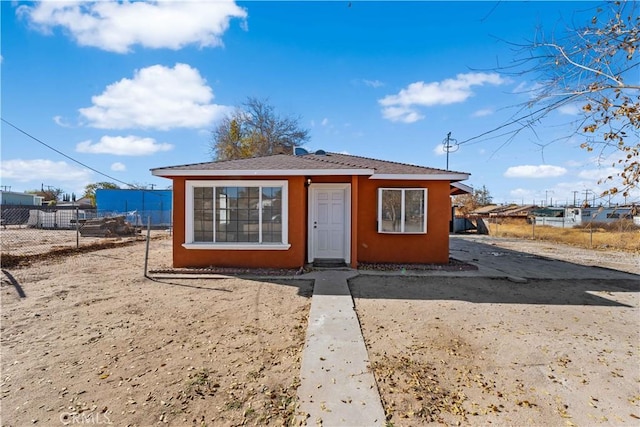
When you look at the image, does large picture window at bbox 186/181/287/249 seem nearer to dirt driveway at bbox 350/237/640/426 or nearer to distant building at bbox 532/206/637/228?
dirt driveway at bbox 350/237/640/426

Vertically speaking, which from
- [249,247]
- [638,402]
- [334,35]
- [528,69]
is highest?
[334,35]

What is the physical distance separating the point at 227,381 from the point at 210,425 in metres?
0.59

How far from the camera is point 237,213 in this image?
7789 mm

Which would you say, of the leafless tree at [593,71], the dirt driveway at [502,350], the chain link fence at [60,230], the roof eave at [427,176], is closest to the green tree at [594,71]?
the leafless tree at [593,71]

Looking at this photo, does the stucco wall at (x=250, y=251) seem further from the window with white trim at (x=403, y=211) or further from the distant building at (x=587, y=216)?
the distant building at (x=587, y=216)

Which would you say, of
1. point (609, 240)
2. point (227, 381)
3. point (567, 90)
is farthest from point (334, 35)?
point (609, 240)

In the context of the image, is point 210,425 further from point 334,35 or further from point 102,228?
point 102,228

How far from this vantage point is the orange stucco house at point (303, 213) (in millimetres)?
7648

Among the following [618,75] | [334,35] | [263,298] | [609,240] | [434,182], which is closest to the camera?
[618,75]

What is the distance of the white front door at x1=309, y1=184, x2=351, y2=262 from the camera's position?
8414mm

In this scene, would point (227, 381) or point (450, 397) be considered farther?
point (227, 381)

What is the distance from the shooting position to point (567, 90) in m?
2.80

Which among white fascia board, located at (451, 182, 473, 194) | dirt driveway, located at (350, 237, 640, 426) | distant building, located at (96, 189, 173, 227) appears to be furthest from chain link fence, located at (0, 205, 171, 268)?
white fascia board, located at (451, 182, 473, 194)

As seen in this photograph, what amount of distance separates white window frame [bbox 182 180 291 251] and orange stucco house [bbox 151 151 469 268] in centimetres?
3
